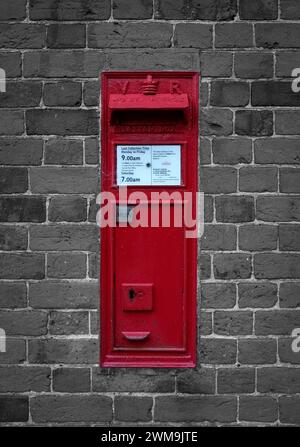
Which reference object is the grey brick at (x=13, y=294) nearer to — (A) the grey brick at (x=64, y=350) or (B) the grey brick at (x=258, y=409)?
(A) the grey brick at (x=64, y=350)

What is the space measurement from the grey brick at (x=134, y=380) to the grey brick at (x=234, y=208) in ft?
3.10

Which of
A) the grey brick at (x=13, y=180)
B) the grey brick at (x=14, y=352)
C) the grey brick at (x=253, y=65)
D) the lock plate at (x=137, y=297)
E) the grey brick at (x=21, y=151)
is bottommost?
the grey brick at (x=14, y=352)

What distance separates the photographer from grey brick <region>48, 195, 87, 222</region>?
2.88 metres

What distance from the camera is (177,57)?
2.83 meters

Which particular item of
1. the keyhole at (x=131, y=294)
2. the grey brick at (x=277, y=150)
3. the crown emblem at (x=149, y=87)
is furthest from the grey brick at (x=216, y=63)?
the keyhole at (x=131, y=294)

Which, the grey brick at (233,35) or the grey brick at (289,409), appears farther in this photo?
the grey brick at (289,409)

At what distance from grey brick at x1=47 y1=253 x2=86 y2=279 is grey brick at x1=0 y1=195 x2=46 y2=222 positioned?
0.23 m

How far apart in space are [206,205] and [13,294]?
3.95ft

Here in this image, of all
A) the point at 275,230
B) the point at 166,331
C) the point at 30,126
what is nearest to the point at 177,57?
the point at 30,126

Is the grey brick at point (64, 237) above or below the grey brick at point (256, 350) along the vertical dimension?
above

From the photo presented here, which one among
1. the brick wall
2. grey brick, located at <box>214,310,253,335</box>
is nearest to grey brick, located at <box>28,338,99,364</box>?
the brick wall

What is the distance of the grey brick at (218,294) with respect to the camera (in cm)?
290

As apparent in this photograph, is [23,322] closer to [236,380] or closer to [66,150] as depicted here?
[66,150]

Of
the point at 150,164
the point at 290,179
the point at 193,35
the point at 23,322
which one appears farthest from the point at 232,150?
the point at 23,322
